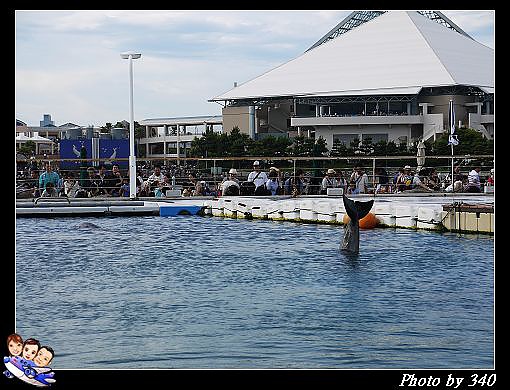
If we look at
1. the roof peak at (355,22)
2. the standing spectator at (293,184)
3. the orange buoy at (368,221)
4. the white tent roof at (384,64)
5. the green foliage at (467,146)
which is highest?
the roof peak at (355,22)

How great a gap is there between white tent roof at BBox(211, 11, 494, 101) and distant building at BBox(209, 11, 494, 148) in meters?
0.09

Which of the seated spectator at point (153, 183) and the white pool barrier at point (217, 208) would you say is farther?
the seated spectator at point (153, 183)

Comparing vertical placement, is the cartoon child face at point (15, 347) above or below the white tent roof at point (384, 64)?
below

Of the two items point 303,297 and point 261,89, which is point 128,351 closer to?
point 303,297

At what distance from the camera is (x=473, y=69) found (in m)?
84.6

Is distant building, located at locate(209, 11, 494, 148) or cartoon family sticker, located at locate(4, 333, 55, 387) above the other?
distant building, located at locate(209, 11, 494, 148)

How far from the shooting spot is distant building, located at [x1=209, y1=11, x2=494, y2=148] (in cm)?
7469

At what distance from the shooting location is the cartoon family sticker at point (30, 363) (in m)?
5.17

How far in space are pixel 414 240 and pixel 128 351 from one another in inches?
309

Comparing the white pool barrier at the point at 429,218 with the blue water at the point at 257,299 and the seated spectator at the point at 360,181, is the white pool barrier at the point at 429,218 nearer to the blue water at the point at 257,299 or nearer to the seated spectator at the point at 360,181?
the blue water at the point at 257,299

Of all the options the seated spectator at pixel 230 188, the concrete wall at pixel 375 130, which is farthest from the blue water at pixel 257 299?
the concrete wall at pixel 375 130

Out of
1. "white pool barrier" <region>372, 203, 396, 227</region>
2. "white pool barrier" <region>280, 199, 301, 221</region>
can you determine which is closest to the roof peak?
"white pool barrier" <region>280, 199, 301, 221</region>

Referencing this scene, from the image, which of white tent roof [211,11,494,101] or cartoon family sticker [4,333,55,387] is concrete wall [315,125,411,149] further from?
cartoon family sticker [4,333,55,387]

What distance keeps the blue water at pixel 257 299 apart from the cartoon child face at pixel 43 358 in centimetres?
199
